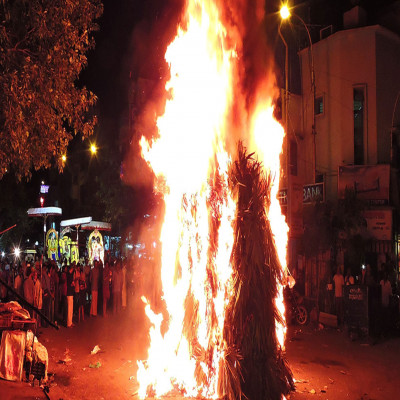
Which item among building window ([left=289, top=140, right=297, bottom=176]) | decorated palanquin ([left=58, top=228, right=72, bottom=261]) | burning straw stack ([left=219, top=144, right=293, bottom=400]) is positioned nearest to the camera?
burning straw stack ([left=219, top=144, right=293, bottom=400])

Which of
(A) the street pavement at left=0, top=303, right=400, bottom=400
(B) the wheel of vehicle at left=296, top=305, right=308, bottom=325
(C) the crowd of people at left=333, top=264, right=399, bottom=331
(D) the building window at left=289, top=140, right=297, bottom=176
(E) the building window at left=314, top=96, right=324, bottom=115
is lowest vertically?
(A) the street pavement at left=0, top=303, right=400, bottom=400

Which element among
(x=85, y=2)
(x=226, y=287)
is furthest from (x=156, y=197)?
(x=226, y=287)

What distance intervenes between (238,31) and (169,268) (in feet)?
17.3

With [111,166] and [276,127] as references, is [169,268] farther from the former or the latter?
[111,166]

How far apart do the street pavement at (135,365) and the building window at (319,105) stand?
35.7 ft

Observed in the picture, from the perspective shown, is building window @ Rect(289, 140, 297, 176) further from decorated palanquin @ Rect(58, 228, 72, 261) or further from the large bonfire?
decorated palanquin @ Rect(58, 228, 72, 261)

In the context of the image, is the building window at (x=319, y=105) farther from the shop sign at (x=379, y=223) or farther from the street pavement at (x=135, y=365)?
the street pavement at (x=135, y=365)

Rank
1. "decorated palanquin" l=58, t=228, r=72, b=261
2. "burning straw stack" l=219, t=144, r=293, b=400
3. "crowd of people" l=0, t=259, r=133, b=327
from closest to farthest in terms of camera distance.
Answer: "burning straw stack" l=219, t=144, r=293, b=400 → "crowd of people" l=0, t=259, r=133, b=327 → "decorated palanquin" l=58, t=228, r=72, b=261

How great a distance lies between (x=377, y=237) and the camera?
17.7 metres

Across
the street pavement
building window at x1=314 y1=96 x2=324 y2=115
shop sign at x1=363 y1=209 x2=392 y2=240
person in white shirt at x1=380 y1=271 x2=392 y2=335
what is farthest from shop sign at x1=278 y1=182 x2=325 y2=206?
the street pavement

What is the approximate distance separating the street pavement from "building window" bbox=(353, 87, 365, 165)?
353 inches

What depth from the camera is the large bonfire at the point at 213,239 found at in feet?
23.4

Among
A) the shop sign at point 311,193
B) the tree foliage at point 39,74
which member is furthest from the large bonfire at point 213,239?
the shop sign at point 311,193

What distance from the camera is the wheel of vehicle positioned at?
14492 mm
